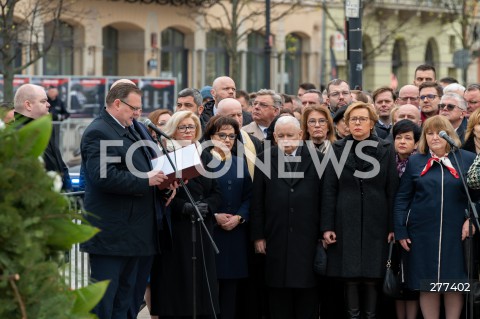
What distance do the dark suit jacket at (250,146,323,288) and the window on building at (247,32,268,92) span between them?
113 ft

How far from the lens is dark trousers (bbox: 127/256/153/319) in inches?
351

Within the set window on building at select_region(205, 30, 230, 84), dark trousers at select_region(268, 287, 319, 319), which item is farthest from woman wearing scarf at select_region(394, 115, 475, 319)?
window on building at select_region(205, 30, 230, 84)

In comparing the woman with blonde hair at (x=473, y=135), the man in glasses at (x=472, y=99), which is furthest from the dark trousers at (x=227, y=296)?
the man in glasses at (x=472, y=99)

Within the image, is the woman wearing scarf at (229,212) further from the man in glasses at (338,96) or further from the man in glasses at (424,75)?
the man in glasses at (424,75)

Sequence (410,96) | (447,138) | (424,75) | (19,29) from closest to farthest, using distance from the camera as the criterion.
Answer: (447,138)
(410,96)
(424,75)
(19,29)

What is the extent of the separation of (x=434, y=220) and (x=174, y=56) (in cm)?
3300

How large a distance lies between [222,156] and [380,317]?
2027mm

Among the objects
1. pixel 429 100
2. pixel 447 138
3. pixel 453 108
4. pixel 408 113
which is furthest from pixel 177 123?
pixel 429 100

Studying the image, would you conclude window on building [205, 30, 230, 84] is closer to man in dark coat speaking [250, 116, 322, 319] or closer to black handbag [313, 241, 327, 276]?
man in dark coat speaking [250, 116, 322, 319]

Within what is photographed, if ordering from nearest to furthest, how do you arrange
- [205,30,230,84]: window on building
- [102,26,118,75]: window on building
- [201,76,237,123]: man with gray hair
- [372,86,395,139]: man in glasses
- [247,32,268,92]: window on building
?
[201,76,237,123]: man with gray hair < [372,86,395,139]: man in glasses < [102,26,118,75]: window on building < [205,30,230,84]: window on building < [247,32,268,92]: window on building

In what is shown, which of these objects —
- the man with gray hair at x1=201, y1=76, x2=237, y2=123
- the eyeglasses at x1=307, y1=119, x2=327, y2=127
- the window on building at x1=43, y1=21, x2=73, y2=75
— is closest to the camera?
the eyeglasses at x1=307, y1=119, x2=327, y2=127

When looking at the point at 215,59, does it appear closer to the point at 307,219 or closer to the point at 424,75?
the point at 424,75

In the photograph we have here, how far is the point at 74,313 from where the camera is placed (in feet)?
16.0

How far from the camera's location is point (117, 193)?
330 inches
